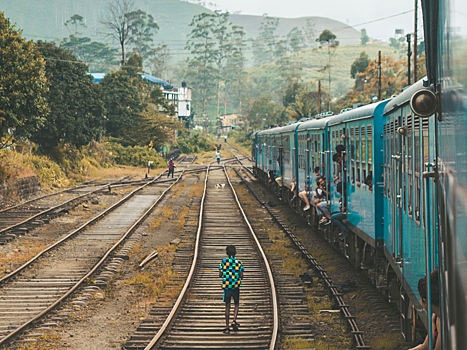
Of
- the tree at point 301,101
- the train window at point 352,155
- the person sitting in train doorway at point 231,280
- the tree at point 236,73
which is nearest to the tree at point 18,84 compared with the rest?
the train window at point 352,155

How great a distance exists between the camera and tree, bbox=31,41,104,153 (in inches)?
1524

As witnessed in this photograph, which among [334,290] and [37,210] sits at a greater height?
[37,210]

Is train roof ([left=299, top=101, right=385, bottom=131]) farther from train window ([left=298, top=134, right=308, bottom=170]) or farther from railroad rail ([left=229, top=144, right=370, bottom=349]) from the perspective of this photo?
railroad rail ([left=229, top=144, right=370, bottom=349])

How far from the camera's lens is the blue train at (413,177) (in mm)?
2182

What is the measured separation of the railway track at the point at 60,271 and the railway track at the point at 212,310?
69.6 inches

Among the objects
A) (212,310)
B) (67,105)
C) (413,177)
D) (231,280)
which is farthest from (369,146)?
(67,105)

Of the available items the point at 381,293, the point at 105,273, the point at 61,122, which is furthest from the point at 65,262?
the point at 61,122

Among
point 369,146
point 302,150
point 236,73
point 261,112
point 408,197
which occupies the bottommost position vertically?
point 408,197

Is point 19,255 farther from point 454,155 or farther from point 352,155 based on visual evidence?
point 454,155

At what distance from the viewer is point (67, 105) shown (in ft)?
129

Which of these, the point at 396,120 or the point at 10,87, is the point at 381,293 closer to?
the point at 396,120

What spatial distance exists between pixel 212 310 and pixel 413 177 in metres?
5.84

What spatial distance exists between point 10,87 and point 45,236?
8.64 m

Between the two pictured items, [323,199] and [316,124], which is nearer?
[323,199]
